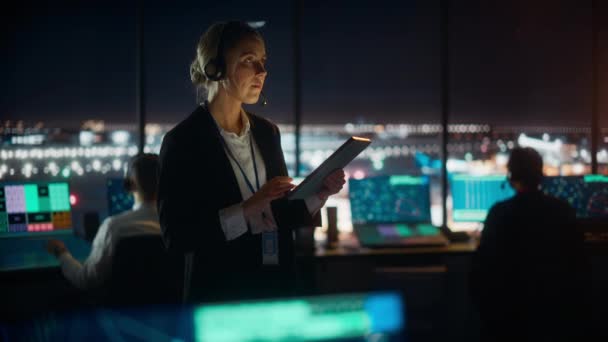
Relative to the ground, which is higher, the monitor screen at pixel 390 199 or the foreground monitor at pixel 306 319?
the foreground monitor at pixel 306 319

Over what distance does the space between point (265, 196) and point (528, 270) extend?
1484 millimetres

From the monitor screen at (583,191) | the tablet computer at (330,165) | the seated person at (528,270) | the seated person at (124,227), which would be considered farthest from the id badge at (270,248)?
the monitor screen at (583,191)

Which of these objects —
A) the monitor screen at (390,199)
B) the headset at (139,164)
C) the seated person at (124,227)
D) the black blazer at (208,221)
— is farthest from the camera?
the monitor screen at (390,199)

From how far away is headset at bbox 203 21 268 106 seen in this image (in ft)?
4.42

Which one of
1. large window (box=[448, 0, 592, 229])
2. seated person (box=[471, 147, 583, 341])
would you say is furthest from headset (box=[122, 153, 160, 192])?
large window (box=[448, 0, 592, 229])

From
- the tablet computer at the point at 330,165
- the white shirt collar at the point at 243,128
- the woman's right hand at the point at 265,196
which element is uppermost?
the white shirt collar at the point at 243,128

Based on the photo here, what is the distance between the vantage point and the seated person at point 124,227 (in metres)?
2.50

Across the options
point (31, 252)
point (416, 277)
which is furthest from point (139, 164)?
point (416, 277)

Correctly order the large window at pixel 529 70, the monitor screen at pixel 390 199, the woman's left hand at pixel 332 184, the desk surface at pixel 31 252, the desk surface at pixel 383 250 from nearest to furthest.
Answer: the woman's left hand at pixel 332 184 < the desk surface at pixel 31 252 < the desk surface at pixel 383 250 < the monitor screen at pixel 390 199 < the large window at pixel 529 70

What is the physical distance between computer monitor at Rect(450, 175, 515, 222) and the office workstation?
0.02m

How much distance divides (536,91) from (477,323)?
2216mm

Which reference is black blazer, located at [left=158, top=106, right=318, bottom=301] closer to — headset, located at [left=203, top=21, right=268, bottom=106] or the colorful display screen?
headset, located at [left=203, top=21, right=268, bottom=106]

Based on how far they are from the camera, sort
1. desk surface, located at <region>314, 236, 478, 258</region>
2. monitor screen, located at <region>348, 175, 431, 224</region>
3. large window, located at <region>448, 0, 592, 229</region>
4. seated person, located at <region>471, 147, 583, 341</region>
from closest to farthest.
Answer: seated person, located at <region>471, 147, 583, 341</region> → desk surface, located at <region>314, 236, 478, 258</region> → monitor screen, located at <region>348, 175, 431, 224</region> → large window, located at <region>448, 0, 592, 229</region>

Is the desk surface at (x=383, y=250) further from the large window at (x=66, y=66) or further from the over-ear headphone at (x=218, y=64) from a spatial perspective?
the over-ear headphone at (x=218, y=64)
